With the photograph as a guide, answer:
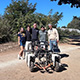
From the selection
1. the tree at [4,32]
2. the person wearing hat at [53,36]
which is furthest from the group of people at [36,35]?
the tree at [4,32]

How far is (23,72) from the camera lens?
5.15 metres

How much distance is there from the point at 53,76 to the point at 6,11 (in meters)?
13.1

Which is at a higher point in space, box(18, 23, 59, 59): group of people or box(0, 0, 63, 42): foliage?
box(0, 0, 63, 42): foliage

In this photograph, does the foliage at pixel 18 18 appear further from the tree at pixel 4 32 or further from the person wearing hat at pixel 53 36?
the person wearing hat at pixel 53 36

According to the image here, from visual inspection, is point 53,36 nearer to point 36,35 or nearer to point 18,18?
point 36,35

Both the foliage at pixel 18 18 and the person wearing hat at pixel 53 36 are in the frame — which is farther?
the foliage at pixel 18 18

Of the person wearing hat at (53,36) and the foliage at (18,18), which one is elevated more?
the foliage at (18,18)

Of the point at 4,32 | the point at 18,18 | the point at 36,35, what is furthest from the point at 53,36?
the point at 18,18

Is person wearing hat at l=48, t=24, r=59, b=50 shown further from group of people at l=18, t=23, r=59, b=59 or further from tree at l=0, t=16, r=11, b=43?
tree at l=0, t=16, r=11, b=43

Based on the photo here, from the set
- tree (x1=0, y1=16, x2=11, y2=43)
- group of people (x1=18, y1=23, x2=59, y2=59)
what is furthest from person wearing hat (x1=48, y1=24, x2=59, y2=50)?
tree (x1=0, y1=16, x2=11, y2=43)

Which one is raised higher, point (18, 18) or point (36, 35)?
point (18, 18)

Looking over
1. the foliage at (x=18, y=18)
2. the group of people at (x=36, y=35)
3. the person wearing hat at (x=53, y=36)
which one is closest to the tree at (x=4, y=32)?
the foliage at (x=18, y=18)

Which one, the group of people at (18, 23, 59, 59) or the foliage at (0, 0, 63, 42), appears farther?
the foliage at (0, 0, 63, 42)

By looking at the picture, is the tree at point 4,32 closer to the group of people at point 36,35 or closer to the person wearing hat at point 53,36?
the group of people at point 36,35
